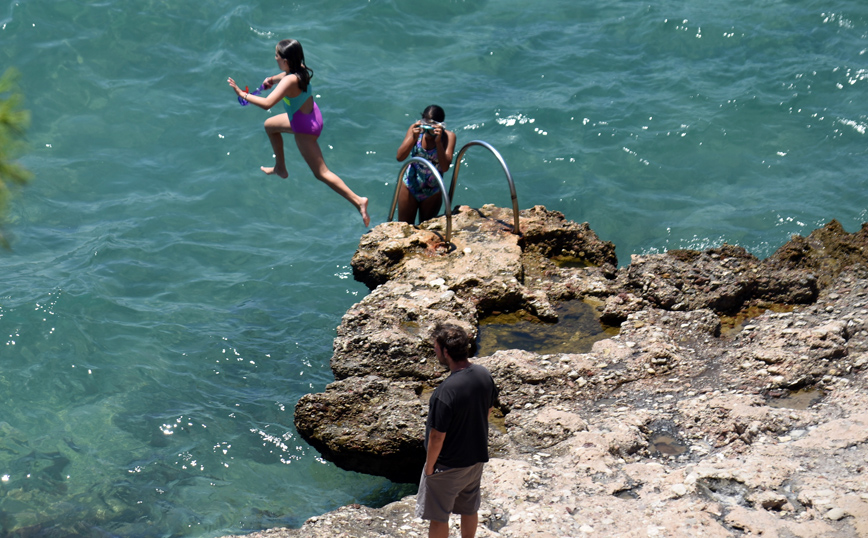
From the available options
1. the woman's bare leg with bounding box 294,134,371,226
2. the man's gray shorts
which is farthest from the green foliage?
the woman's bare leg with bounding box 294,134,371,226

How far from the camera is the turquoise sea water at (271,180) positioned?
24.6 ft

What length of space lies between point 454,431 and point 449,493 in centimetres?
42

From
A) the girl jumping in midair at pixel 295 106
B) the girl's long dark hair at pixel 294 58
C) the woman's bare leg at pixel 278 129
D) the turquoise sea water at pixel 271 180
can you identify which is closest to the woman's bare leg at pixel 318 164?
the girl jumping in midair at pixel 295 106

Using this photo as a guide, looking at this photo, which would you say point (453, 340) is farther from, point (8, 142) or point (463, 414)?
point (8, 142)

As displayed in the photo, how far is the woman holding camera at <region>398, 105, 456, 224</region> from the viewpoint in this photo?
8.95 meters

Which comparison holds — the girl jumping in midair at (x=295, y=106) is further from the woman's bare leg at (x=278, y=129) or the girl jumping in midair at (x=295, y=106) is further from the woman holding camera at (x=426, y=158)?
the woman holding camera at (x=426, y=158)

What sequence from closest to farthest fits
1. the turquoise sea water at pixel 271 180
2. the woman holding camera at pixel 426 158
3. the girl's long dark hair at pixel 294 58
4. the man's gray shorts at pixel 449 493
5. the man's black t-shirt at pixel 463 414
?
the man's black t-shirt at pixel 463 414, the man's gray shorts at pixel 449 493, the turquoise sea water at pixel 271 180, the girl's long dark hair at pixel 294 58, the woman holding camera at pixel 426 158

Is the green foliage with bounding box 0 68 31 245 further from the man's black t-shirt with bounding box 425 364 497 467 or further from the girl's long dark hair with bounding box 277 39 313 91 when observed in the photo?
the girl's long dark hair with bounding box 277 39 313 91

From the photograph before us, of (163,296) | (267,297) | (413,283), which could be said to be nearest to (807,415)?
(413,283)

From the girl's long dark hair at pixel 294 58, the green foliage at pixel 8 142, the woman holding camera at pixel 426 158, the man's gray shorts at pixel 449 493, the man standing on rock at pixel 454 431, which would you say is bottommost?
the man's gray shorts at pixel 449 493

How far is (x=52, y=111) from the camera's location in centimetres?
1345

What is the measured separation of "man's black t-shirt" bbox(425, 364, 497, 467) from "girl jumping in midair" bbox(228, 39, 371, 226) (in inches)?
166

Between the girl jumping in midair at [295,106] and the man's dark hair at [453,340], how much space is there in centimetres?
409

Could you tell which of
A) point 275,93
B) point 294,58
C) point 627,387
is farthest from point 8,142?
point 627,387
